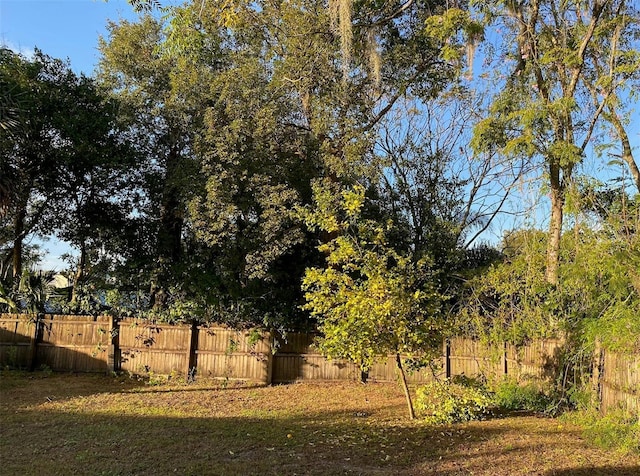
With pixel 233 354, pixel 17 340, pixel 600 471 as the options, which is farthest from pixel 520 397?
pixel 17 340

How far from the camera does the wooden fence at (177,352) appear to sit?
10.6 metres

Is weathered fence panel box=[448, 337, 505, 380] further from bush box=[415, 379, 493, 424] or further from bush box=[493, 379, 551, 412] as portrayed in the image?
bush box=[415, 379, 493, 424]

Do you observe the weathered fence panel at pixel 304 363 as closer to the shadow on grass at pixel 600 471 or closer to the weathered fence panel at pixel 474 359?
the weathered fence panel at pixel 474 359

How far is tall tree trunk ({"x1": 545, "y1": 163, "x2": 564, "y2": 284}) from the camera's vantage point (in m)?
8.80

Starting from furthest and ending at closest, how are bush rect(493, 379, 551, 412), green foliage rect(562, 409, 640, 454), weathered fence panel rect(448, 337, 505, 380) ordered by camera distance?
weathered fence panel rect(448, 337, 505, 380)
bush rect(493, 379, 551, 412)
green foliage rect(562, 409, 640, 454)

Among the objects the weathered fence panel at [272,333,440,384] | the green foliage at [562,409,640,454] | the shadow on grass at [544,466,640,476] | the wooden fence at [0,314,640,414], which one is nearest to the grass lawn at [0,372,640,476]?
the shadow on grass at [544,466,640,476]

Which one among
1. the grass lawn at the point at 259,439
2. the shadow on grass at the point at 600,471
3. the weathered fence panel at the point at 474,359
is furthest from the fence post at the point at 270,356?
the shadow on grass at the point at 600,471

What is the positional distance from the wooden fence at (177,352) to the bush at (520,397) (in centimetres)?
142

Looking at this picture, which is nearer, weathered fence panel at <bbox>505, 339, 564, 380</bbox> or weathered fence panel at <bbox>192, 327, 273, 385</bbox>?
weathered fence panel at <bbox>505, 339, 564, 380</bbox>

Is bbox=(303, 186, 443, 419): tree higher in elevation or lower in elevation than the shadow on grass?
higher

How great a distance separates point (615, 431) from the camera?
5.95 m

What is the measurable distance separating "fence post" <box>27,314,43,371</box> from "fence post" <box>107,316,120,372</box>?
160 centimetres

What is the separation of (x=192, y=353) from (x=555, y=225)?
7.38 meters

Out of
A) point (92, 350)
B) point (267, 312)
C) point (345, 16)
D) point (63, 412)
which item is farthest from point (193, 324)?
point (345, 16)
